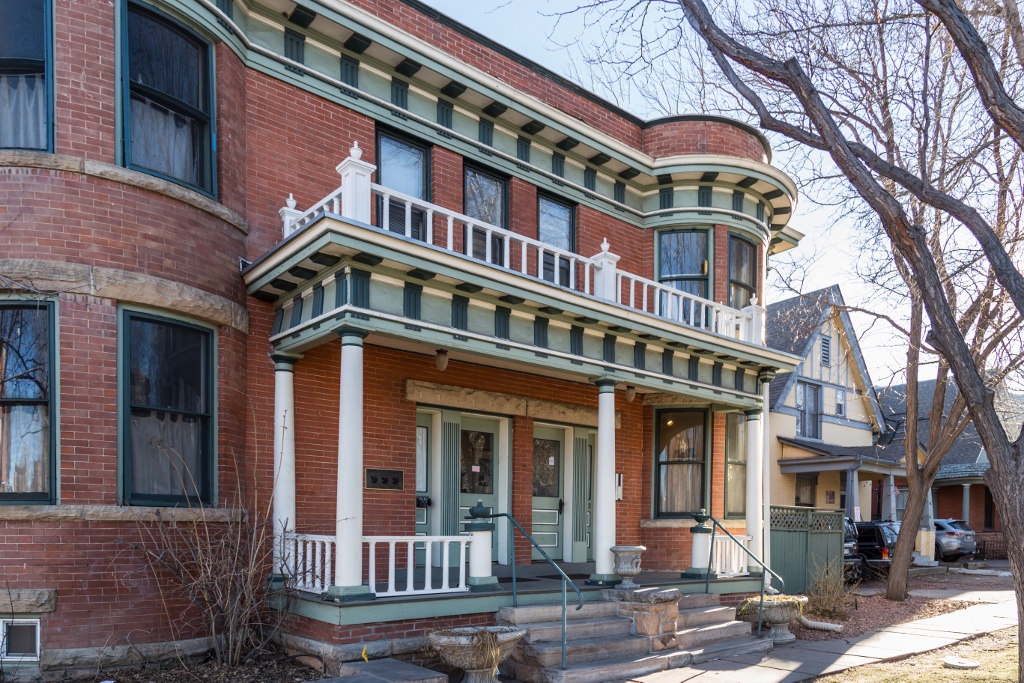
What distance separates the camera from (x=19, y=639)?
770 centimetres

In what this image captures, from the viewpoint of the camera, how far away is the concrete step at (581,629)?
914cm

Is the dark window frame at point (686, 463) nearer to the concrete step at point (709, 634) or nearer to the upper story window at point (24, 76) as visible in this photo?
the concrete step at point (709, 634)

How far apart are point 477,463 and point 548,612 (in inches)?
128

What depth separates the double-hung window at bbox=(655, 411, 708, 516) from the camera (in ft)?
46.4

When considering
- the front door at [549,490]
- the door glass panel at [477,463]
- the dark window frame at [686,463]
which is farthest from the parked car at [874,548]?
Result: the door glass panel at [477,463]

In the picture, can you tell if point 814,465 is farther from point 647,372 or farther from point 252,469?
point 252,469

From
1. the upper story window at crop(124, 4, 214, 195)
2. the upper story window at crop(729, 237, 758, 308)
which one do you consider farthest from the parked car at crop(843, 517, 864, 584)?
the upper story window at crop(124, 4, 214, 195)

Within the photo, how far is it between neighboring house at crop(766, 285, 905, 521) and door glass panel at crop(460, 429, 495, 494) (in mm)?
14228

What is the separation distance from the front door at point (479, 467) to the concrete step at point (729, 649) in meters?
3.37

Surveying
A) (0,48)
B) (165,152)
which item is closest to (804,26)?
(165,152)

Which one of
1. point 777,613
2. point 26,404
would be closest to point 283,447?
point 26,404

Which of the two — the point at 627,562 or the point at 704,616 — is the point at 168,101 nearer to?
the point at 627,562

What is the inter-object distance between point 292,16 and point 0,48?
3.45 m

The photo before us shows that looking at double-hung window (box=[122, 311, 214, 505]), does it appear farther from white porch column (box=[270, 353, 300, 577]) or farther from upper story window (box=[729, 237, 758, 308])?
upper story window (box=[729, 237, 758, 308])
